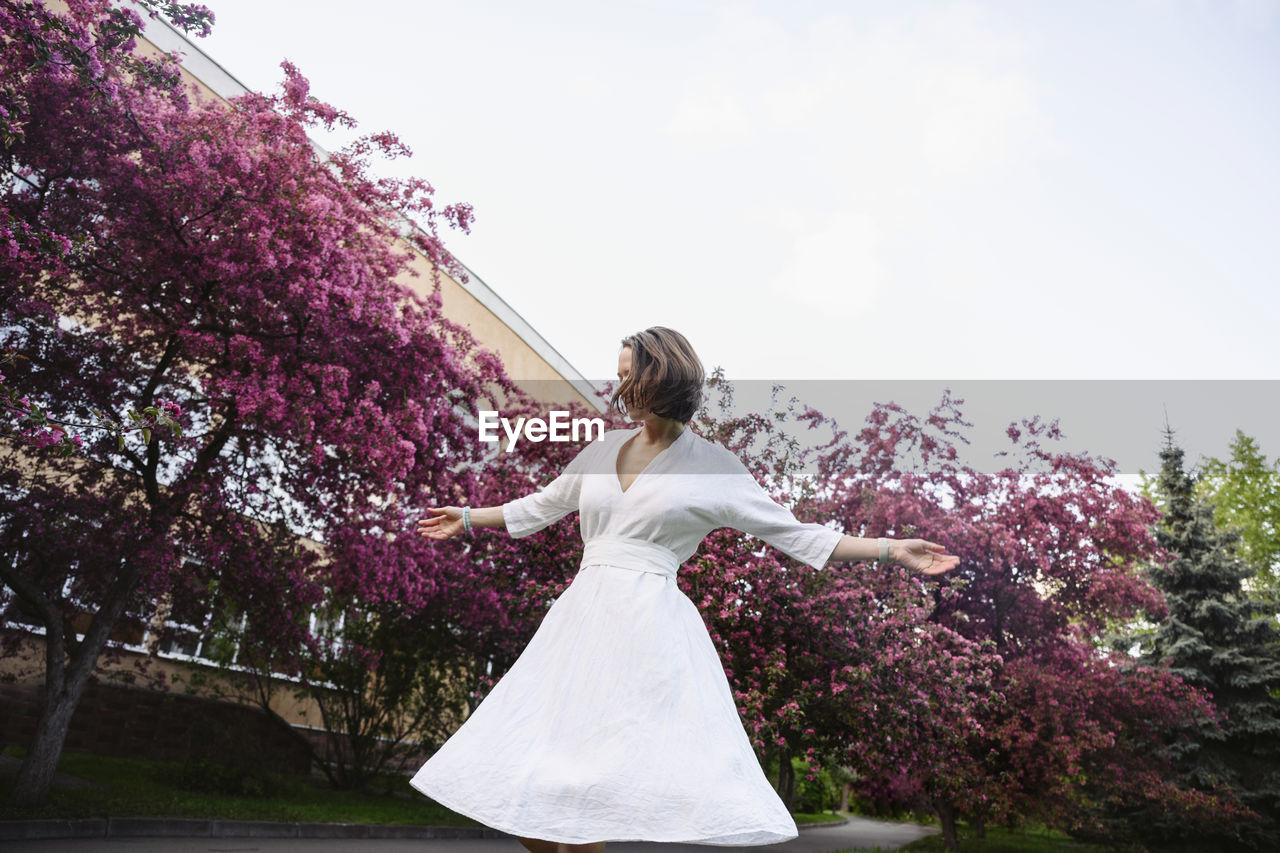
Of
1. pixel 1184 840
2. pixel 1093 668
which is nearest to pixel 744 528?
pixel 1093 668

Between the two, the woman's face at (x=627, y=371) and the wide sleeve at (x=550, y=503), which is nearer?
the woman's face at (x=627, y=371)

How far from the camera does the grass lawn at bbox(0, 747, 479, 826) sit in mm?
7608

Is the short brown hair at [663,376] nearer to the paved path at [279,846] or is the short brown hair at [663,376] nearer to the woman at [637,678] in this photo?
the woman at [637,678]

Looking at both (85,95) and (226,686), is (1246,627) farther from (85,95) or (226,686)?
(85,95)

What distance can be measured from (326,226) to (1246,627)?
19.4 m

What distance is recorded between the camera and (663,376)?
8.46 ft

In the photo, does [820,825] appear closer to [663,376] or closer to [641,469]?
[641,469]

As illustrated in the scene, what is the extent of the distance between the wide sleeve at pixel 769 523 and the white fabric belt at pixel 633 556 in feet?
0.68

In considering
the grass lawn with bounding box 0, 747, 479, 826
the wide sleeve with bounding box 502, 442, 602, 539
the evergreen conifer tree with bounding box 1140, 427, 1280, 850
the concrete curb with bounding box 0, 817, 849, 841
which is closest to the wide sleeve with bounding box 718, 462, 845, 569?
the wide sleeve with bounding box 502, 442, 602, 539

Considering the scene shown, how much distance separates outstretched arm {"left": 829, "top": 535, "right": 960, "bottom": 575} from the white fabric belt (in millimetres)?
493

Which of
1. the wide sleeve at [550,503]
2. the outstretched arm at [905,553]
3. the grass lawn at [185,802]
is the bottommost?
the grass lawn at [185,802]

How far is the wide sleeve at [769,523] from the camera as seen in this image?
261 cm

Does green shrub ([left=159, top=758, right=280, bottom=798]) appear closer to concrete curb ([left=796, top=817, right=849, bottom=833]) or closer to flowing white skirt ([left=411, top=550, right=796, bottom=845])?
flowing white skirt ([left=411, top=550, right=796, bottom=845])

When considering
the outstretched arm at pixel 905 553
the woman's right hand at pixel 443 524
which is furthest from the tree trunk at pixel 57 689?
the outstretched arm at pixel 905 553
